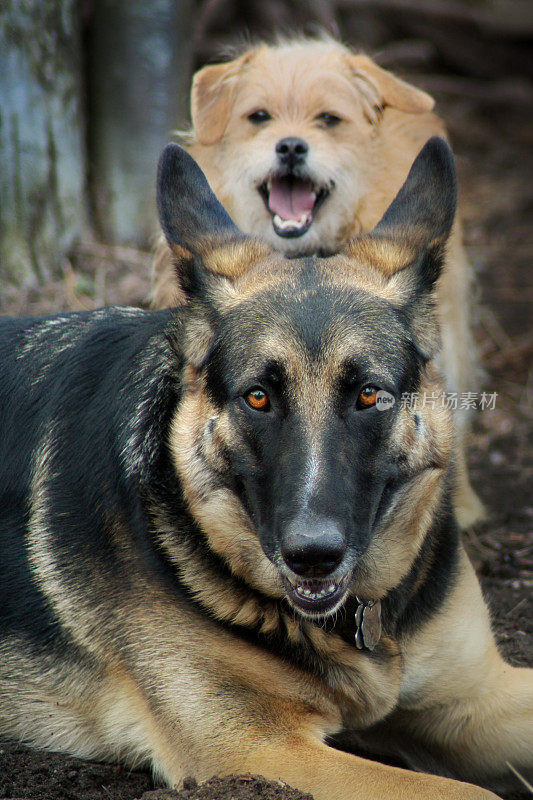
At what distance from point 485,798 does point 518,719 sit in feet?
2.34

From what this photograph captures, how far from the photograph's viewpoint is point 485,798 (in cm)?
286

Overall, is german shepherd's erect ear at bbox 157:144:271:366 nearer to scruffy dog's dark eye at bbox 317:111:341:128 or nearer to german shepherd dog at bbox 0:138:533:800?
german shepherd dog at bbox 0:138:533:800

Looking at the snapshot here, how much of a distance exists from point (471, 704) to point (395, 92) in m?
3.51

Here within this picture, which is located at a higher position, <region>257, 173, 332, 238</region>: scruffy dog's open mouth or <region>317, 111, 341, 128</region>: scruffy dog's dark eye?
<region>317, 111, 341, 128</region>: scruffy dog's dark eye

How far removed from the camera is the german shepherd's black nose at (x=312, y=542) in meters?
2.63

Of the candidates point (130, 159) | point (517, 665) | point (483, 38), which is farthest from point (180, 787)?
point (483, 38)

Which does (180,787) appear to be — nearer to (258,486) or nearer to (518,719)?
(258,486)

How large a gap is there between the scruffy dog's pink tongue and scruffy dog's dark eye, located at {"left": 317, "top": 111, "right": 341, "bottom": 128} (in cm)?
37

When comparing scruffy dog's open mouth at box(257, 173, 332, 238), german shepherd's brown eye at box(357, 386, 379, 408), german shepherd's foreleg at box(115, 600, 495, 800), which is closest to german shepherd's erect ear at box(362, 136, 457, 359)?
german shepherd's brown eye at box(357, 386, 379, 408)

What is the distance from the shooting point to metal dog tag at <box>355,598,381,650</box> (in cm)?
313

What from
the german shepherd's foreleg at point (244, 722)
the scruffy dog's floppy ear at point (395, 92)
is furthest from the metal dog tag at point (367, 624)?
the scruffy dog's floppy ear at point (395, 92)

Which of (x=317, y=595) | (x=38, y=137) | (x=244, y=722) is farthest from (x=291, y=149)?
(x=244, y=722)

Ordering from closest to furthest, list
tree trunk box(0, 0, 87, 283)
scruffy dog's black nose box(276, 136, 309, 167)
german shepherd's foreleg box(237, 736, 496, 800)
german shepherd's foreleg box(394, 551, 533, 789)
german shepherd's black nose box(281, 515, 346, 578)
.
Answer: german shepherd's black nose box(281, 515, 346, 578), german shepherd's foreleg box(237, 736, 496, 800), german shepherd's foreleg box(394, 551, 533, 789), scruffy dog's black nose box(276, 136, 309, 167), tree trunk box(0, 0, 87, 283)

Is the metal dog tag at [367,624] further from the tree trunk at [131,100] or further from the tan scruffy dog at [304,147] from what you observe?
the tree trunk at [131,100]
